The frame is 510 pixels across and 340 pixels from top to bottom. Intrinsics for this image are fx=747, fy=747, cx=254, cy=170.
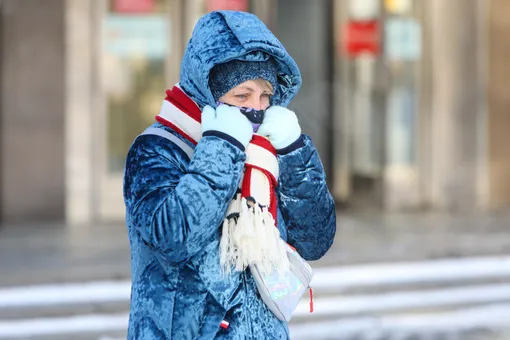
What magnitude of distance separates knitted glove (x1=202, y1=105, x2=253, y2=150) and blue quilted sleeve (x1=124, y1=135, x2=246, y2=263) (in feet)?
0.07

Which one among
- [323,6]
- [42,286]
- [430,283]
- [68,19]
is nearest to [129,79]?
[68,19]

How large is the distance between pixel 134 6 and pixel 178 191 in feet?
30.6

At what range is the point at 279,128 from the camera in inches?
79.0

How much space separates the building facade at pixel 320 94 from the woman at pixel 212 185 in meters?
8.56

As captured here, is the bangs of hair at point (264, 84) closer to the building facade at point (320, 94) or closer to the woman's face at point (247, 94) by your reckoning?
the woman's face at point (247, 94)

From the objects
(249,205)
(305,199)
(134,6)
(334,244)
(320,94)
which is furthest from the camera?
(320,94)

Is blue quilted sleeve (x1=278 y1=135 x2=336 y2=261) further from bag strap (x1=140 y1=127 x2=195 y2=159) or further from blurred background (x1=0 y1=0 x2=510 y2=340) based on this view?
blurred background (x1=0 y1=0 x2=510 y2=340)

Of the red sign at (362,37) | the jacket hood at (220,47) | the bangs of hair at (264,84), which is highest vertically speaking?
the red sign at (362,37)

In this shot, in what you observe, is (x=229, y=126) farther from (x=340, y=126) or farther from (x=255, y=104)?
(x=340, y=126)

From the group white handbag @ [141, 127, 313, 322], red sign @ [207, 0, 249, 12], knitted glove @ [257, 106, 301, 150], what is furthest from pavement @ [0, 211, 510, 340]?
red sign @ [207, 0, 249, 12]

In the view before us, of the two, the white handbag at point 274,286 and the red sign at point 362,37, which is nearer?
the white handbag at point 274,286

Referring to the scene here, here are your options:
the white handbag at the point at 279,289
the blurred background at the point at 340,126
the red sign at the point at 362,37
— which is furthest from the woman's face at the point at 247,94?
the red sign at the point at 362,37

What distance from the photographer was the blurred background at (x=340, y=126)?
7.43 meters

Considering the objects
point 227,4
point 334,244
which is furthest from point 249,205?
point 227,4
